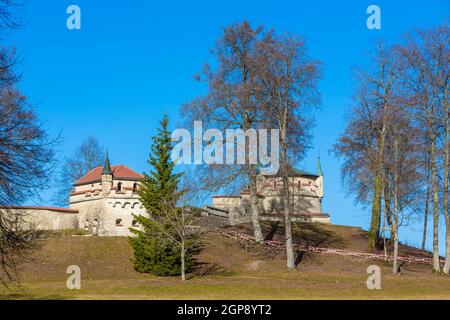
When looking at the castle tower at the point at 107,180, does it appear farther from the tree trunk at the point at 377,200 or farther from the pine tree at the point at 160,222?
the tree trunk at the point at 377,200

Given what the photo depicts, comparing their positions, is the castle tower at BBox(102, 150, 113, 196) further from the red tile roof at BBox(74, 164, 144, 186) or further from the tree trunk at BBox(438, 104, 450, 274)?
the tree trunk at BBox(438, 104, 450, 274)

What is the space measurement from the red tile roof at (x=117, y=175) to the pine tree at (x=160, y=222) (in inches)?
806

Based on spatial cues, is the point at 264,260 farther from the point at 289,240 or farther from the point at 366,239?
the point at 366,239

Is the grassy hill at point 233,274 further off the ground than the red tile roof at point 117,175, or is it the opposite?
the red tile roof at point 117,175

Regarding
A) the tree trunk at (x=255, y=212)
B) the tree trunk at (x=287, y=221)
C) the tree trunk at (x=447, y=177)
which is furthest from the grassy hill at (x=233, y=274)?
the tree trunk at (x=447, y=177)

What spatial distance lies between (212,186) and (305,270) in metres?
7.48

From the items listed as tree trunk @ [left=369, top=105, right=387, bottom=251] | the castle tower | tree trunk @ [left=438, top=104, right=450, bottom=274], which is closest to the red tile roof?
the castle tower

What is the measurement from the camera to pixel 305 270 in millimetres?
34375

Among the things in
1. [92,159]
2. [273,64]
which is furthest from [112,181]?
[273,64]

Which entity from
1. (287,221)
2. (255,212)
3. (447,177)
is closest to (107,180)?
(255,212)

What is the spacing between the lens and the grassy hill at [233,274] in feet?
78.5

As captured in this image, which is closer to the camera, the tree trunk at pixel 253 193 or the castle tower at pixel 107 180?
the tree trunk at pixel 253 193

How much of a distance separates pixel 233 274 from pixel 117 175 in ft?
84.8

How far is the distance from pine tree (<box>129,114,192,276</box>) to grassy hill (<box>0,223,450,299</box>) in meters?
1.02
